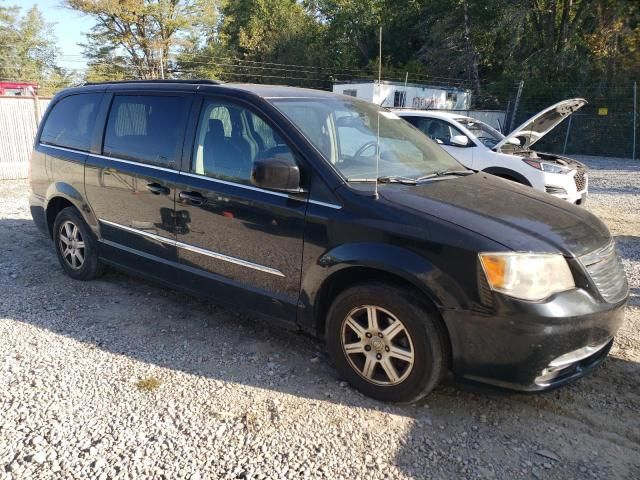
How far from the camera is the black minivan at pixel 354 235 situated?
2746 mm

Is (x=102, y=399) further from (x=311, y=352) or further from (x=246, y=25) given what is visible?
(x=246, y=25)

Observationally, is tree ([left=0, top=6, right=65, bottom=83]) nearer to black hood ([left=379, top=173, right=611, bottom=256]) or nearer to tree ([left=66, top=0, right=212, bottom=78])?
tree ([left=66, top=0, right=212, bottom=78])

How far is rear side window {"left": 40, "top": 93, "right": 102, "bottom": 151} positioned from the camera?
483 cm

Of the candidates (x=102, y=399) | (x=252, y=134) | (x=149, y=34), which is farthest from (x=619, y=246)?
(x=149, y=34)

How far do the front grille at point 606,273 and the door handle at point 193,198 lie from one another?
2.55 meters

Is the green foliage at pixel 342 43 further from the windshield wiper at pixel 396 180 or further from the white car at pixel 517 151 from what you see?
the windshield wiper at pixel 396 180

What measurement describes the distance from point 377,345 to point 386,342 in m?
0.07

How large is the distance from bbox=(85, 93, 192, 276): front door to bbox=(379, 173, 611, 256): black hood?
5.96 feet

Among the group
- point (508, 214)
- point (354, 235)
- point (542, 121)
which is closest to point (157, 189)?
point (354, 235)

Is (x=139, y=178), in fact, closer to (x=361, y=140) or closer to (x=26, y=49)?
(x=361, y=140)

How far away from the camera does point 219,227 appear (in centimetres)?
369

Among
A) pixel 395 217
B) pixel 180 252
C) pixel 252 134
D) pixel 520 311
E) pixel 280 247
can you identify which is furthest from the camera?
pixel 180 252

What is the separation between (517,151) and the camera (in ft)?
30.2

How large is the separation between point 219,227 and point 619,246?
5476 millimetres
